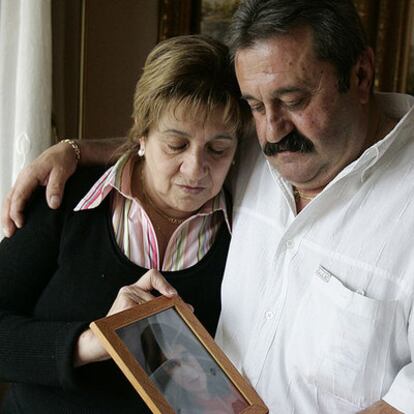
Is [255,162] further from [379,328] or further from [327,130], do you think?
[379,328]

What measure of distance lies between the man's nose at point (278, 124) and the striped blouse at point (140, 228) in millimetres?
289

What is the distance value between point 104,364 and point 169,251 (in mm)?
295

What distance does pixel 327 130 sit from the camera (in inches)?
50.5

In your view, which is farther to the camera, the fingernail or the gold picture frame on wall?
the gold picture frame on wall

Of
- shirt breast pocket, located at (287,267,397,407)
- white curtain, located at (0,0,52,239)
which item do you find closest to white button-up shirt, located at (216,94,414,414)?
shirt breast pocket, located at (287,267,397,407)

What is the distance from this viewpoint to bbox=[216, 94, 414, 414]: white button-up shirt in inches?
46.6

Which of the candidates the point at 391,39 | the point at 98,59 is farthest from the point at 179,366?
the point at 391,39

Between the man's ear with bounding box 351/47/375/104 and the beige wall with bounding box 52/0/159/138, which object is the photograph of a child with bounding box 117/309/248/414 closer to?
the man's ear with bounding box 351/47/375/104

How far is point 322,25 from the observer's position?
1.25m

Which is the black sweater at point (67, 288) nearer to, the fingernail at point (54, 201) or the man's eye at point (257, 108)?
the fingernail at point (54, 201)

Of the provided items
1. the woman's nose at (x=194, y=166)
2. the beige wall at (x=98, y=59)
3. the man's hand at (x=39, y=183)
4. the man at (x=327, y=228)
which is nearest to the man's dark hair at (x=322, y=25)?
Result: the man at (x=327, y=228)

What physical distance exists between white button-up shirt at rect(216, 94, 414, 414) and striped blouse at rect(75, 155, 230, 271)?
10cm

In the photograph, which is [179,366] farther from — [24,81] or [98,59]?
[98,59]

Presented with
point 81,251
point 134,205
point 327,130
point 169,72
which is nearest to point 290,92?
point 327,130
